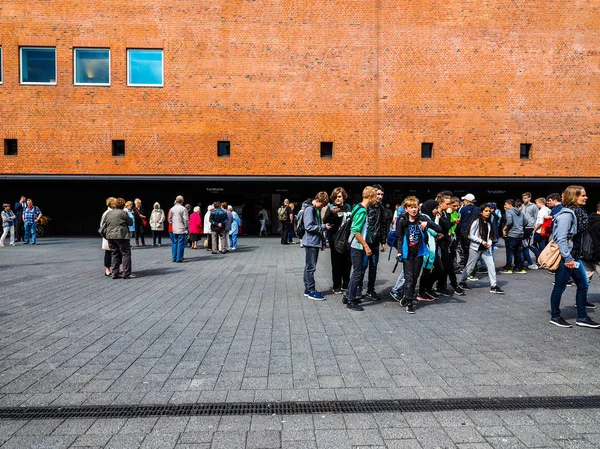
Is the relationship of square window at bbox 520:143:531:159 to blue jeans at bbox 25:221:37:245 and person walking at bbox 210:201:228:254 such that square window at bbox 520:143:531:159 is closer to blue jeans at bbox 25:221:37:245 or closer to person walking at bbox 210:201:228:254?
→ person walking at bbox 210:201:228:254

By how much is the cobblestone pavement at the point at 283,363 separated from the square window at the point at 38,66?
56.0ft

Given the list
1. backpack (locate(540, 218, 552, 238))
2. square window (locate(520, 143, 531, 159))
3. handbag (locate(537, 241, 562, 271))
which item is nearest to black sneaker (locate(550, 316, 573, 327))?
handbag (locate(537, 241, 562, 271))

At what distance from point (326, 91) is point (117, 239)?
49.1 feet

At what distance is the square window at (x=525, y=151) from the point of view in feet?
73.1

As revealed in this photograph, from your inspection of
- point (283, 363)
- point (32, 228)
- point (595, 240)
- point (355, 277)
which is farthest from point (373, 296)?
→ point (32, 228)

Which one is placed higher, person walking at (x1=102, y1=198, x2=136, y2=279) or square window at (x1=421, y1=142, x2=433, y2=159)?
square window at (x1=421, y1=142, x2=433, y2=159)

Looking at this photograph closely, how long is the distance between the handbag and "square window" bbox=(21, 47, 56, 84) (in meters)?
23.3

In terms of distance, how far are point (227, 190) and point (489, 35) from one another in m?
15.9

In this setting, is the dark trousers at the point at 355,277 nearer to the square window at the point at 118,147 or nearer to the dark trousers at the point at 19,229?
the square window at the point at 118,147

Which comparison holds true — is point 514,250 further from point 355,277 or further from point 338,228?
point 355,277

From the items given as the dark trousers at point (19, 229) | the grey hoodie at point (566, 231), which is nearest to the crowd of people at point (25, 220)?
the dark trousers at point (19, 229)

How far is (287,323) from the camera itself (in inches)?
236

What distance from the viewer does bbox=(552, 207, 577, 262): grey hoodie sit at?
5637mm

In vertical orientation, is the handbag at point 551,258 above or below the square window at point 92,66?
below
